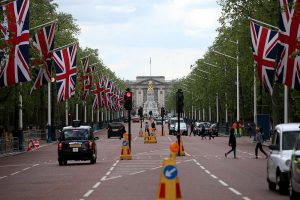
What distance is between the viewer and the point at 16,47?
42531 mm

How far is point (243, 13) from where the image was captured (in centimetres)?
6994

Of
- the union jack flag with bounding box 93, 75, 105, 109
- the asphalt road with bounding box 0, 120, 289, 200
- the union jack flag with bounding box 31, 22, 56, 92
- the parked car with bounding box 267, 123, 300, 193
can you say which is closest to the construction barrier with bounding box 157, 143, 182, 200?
the asphalt road with bounding box 0, 120, 289, 200

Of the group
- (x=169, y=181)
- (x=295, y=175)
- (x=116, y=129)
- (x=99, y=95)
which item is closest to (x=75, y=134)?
(x=295, y=175)

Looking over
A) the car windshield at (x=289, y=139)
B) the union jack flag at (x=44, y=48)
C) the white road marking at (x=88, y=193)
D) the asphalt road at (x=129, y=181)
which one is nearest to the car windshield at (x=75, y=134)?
the asphalt road at (x=129, y=181)

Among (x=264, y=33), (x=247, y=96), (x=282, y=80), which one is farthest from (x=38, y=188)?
(x=247, y=96)

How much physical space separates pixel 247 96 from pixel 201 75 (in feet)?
92.6

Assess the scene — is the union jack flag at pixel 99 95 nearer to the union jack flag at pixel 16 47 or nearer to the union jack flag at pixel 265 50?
the union jack flag at pixel 265 50

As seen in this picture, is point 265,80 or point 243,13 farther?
point 243,13

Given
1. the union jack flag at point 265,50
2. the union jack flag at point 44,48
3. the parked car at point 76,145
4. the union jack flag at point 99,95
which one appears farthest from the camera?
the union jack flag at point 99,95

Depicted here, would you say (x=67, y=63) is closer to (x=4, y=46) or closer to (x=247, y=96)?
(x=4, y=46)

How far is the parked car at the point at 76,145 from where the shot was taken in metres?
39.3

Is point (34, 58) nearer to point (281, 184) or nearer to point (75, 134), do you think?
point (75, 134)

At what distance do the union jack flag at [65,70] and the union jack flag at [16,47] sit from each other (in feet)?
69.2

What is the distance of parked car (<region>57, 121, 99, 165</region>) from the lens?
3928cm
